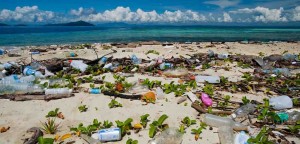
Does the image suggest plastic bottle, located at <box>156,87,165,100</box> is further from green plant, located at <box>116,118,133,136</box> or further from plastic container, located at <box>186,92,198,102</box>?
green plant, located at <box>116,118,133,136</box>

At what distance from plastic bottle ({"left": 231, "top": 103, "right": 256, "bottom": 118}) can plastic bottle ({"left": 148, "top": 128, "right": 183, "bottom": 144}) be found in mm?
1221

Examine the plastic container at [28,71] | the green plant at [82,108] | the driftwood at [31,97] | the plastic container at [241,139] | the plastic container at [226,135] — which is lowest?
the plastic container at [226,135]

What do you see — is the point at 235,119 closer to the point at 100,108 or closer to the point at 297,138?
the point at 297,138

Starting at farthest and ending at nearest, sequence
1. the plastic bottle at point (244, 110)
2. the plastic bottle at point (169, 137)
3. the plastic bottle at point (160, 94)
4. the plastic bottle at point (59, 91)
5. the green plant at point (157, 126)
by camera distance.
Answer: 1. the plastic bottle at point (59, 91)
2. the plastic bottle at point (160, 94)
3. the plastic bottle at point (244, 110)
4. the green plant at point (157, 126)
5. the plastic bottle at point (169, 137)

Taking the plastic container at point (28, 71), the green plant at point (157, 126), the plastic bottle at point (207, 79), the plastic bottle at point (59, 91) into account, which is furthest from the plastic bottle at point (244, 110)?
the plastic container at point (28, 71)

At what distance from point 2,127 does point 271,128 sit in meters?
4.48

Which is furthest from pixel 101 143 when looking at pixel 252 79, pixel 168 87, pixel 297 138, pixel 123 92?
pixel 252 79

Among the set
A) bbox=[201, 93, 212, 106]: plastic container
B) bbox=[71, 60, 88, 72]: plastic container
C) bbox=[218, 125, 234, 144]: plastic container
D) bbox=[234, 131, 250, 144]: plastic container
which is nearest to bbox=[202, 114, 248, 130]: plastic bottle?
bbox=[218, 125, 234, 144]: plastic container

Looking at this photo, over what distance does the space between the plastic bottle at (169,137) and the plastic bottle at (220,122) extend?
677mm

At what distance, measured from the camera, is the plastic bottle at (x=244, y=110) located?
4.20m

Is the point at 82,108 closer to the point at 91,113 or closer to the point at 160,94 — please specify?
the point at 91,113

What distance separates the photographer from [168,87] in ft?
18.2

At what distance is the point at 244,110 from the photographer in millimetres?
4359

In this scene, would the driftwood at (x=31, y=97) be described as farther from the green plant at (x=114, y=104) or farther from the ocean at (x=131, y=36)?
the ocean at (x=131, y=36)
